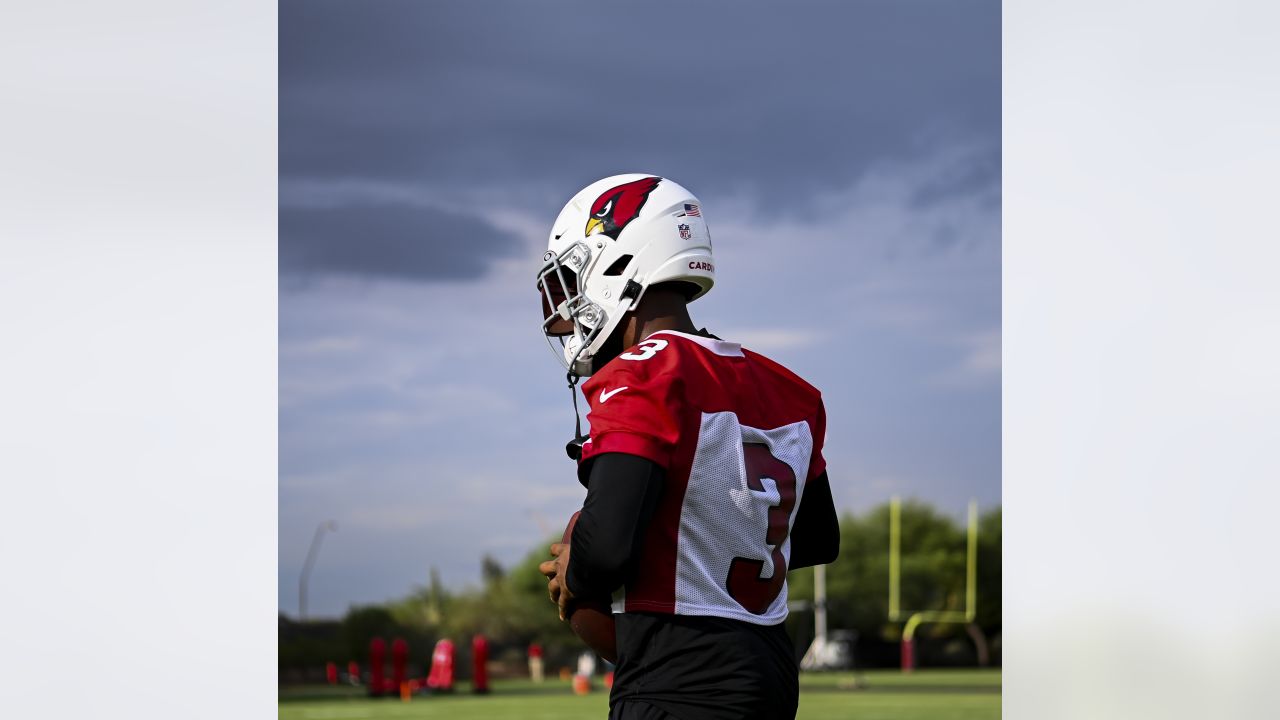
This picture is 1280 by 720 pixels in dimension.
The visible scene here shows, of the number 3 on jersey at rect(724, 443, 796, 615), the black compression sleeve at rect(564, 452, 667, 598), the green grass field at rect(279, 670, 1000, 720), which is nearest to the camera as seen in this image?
the black compression sleeve at rect(564, 452, 667, 598)

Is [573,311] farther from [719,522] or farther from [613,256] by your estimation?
[719,522]

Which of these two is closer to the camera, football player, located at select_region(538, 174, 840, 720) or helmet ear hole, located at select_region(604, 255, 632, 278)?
football player, located at select_region(538, 174, 840, 720)

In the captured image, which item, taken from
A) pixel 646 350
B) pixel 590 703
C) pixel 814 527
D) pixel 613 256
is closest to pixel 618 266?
pixel 613 256

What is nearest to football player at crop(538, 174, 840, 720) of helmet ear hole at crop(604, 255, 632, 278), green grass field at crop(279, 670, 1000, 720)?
helmet ear hole at crop(604, 255, 632, 278)

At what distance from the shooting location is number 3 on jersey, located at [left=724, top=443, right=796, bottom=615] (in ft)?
4.15

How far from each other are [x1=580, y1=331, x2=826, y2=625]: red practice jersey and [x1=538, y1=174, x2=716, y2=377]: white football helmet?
10cm

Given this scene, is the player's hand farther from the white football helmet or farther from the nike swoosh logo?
the white football helmet

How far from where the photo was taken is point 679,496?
1.22 m

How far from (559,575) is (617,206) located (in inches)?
17.7

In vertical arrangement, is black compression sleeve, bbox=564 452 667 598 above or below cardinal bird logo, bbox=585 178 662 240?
below
